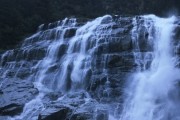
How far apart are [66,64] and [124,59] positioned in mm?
4277

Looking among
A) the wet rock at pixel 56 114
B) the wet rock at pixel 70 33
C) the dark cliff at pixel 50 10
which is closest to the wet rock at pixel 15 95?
the wet rock at pixel 56 114

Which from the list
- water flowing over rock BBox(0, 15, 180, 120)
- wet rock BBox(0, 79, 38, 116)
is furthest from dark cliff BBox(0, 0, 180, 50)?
wet rock BBox(0, 79, 38, 116)

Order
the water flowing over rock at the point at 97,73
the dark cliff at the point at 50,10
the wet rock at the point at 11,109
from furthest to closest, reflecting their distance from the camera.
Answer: the dark cliff at the point at 50,10
the wet rock at the point at 11,109
the water flowing over rock at the point at 97,73

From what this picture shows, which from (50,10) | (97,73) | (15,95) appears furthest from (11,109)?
(50,10)

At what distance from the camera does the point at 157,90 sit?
776 inches

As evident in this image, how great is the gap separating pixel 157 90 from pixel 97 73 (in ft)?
14.6

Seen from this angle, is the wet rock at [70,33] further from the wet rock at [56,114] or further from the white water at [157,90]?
the wet rock at [56,114]

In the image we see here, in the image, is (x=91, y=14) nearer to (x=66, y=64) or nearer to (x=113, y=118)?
(x=66, y=64)

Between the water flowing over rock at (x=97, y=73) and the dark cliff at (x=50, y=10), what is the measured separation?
6.67 m

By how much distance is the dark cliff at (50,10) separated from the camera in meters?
35.8

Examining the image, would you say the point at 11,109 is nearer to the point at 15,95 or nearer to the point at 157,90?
the point at 15,95

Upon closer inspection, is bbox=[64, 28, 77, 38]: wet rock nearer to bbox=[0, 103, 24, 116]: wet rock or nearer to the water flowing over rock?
the water flowing over rock

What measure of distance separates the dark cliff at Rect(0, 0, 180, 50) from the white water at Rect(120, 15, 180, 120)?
15641 mm

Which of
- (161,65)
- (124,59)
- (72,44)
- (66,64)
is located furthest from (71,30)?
(161,65)
